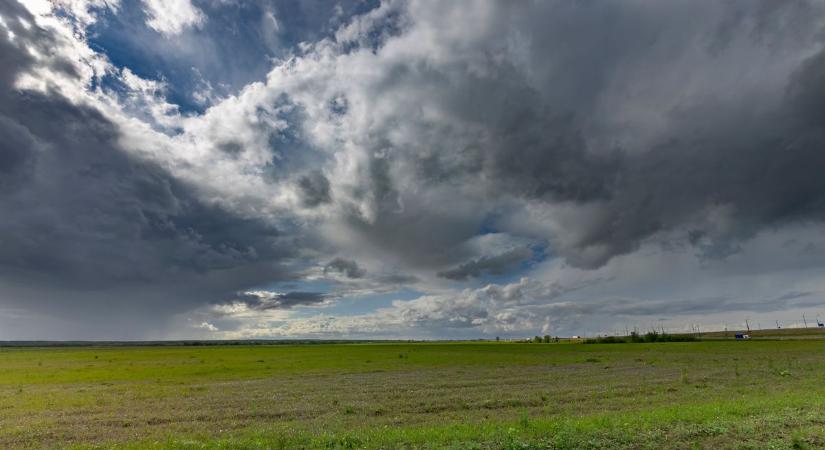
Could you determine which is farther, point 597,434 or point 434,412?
point 434,412

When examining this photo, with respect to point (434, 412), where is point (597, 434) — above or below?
above

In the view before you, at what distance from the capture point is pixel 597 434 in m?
16.5

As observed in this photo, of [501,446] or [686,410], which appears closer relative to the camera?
[501,446]

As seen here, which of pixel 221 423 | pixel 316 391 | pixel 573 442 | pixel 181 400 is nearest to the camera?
pixel 573 442

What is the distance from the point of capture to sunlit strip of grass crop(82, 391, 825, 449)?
15492 mm

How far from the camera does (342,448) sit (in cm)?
1650

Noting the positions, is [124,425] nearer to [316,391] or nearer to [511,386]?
[316,391]

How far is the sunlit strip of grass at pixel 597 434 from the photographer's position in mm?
15492

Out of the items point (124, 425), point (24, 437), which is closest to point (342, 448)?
point (124, 425)

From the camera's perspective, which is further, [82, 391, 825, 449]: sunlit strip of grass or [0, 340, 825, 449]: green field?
[0, 340, 825, 449]: green field

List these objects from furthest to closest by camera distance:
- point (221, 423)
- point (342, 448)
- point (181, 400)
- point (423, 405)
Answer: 1. point (181, 400)
2. point (423, 405)
3. point (221, 423)
4. point (342, 448)

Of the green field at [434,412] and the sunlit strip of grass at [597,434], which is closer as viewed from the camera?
the sunlit strip of grass at [597,434]

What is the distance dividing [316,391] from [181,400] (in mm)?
10238

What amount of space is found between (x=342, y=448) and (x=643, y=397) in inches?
889
